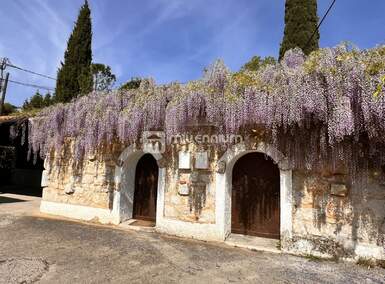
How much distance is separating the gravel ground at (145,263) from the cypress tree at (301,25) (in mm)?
7378

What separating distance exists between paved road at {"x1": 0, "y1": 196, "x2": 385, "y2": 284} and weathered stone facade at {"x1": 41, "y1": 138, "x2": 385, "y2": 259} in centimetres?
30

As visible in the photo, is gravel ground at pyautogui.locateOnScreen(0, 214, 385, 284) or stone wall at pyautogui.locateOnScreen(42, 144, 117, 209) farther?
stone wall at pyautogui.locateOnScreen(42, 144, 117, 209)

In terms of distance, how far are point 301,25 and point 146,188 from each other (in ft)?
24.2

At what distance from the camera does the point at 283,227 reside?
441 cm

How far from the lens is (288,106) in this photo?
13.6 feet

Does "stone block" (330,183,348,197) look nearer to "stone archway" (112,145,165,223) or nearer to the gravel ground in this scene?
the gravel ground

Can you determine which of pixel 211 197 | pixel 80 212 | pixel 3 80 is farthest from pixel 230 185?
pixel 3 80

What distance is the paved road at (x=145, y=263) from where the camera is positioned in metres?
3.34

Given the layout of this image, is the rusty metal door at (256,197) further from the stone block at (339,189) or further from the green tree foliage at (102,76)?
the green tree foliage at (102,76)

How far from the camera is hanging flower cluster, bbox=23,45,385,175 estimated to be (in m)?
3.70

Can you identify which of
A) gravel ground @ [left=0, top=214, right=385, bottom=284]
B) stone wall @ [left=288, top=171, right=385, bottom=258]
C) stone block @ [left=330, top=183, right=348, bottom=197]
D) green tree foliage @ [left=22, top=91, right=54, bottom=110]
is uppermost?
green tree foliage @ [left=22, top=91, right=54, bottom=110]

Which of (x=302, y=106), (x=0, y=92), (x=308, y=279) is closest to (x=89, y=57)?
(x=0, y=92)

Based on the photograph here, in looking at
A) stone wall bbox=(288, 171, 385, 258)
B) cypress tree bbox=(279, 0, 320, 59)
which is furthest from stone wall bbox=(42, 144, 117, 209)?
cypress tree bbox=(279, 0, 320, 59)

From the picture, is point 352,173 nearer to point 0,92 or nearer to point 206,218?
point 206,218
